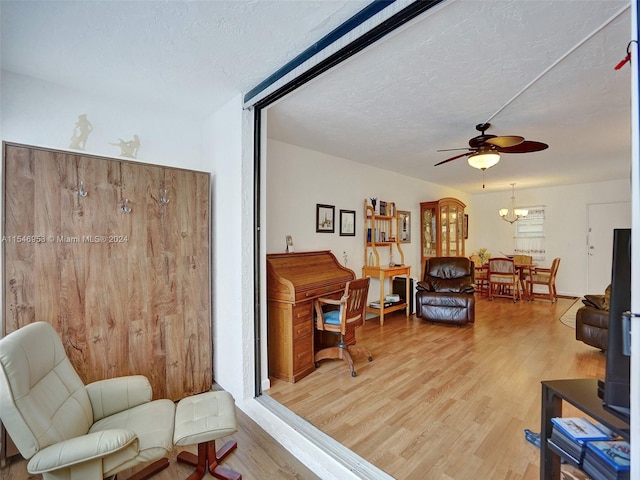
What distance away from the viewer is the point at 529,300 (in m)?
6.15

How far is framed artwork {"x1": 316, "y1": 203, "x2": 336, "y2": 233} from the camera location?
397cm

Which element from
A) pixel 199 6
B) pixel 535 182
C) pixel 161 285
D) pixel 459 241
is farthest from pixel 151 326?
pixel 535 182

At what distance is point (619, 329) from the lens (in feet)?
3.11

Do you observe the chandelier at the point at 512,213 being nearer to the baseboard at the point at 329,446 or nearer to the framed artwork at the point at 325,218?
the framed artwork at the point at 325,218

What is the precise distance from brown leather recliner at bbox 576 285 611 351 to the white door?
3803 millimetres

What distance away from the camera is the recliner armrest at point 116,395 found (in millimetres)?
1708

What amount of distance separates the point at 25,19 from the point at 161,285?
1726mm

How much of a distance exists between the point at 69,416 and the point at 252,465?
40.2 inches

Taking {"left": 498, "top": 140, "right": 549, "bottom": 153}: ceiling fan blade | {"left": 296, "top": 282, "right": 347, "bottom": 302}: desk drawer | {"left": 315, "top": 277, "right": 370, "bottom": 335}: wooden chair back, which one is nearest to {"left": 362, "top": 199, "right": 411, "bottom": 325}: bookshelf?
{"left": 296, "top": 282, "right": 347, "bottom": 302}: desk drawer

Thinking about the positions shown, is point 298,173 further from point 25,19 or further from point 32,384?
point 32,384

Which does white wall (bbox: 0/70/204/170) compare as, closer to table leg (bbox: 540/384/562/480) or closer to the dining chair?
table leg (bbox: 540/384/562/480)

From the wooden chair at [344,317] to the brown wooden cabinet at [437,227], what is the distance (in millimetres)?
3518

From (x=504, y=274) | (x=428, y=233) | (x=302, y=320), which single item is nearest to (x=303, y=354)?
(x=302, y=320)

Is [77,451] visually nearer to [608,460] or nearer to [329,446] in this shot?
[329,446]
